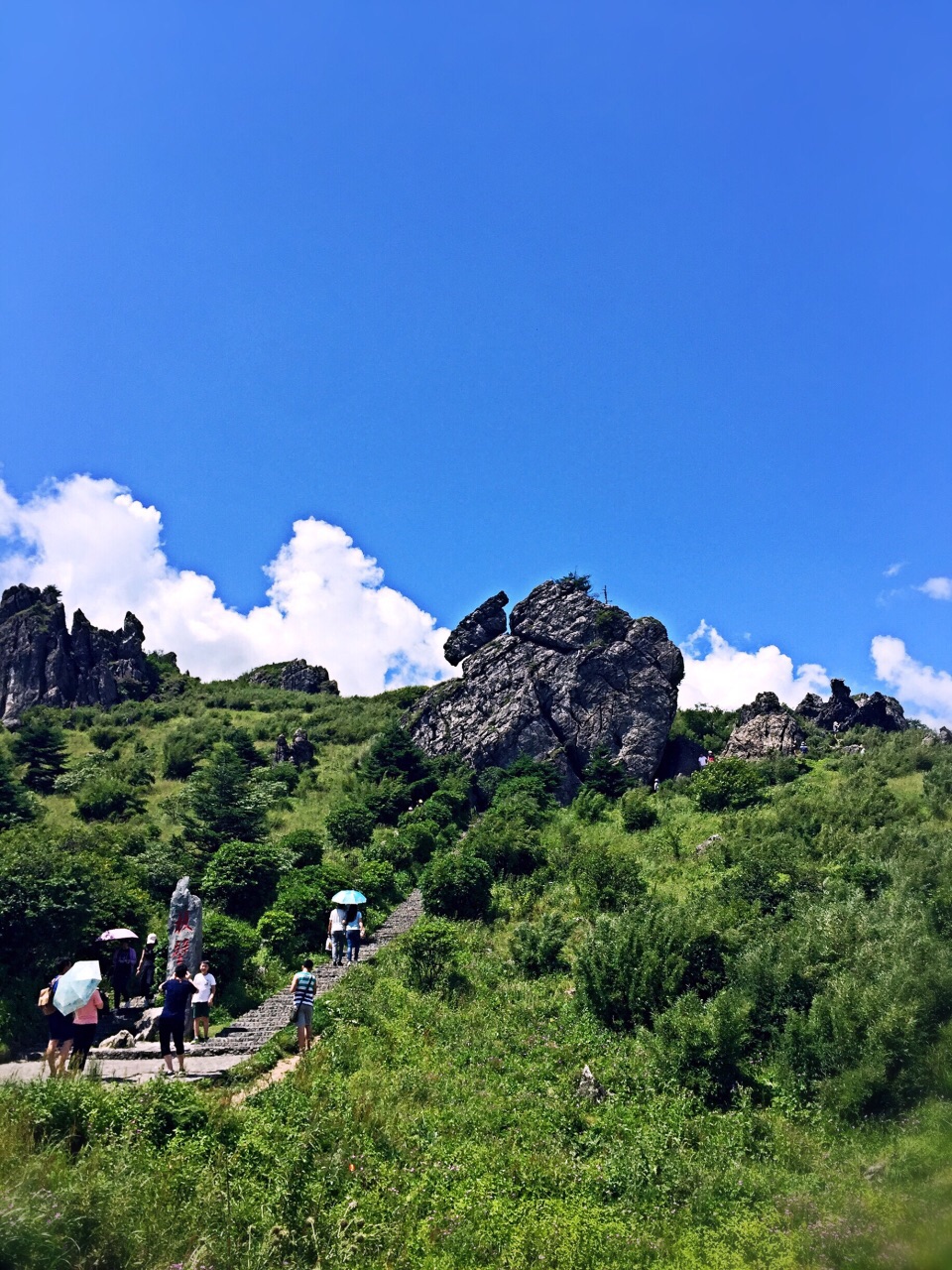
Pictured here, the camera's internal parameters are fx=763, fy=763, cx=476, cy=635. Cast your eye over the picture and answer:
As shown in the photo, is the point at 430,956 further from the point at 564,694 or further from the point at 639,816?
the point at 564,694

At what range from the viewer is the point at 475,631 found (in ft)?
175

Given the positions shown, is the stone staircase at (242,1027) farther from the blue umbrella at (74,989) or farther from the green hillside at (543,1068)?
the blue umbrella at (74,989)

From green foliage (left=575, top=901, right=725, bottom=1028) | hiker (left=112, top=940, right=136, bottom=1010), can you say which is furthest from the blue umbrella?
green foliage (left=575, top=901, right=725, bottom=1028)

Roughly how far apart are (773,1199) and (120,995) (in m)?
12.0

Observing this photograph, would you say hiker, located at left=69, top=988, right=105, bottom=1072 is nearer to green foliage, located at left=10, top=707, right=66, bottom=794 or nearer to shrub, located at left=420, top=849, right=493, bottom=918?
shrub, located at left=420, top=849, right=493, bottom=918

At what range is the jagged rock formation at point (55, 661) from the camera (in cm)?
6600

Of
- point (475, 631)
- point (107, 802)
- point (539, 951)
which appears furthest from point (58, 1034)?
point (475, 631)

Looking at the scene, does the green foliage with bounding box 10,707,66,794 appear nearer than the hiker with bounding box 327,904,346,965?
No

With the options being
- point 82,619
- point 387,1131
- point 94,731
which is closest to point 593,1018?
point 387,1131

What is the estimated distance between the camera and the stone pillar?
48.5ft

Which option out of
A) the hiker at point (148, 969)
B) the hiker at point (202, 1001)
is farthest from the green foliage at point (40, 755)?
the hiker at point (202, 1001)

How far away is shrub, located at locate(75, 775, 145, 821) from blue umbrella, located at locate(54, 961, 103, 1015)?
2676 cm

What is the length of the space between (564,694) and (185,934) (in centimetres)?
3127

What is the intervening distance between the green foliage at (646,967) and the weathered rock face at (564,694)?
1021 inches
